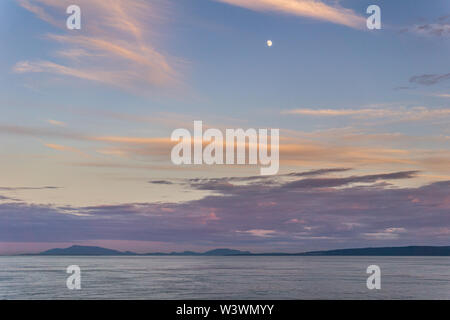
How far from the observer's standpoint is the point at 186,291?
31531 millimetres

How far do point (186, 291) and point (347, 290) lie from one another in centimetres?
1049

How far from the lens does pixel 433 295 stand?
29750 mm
